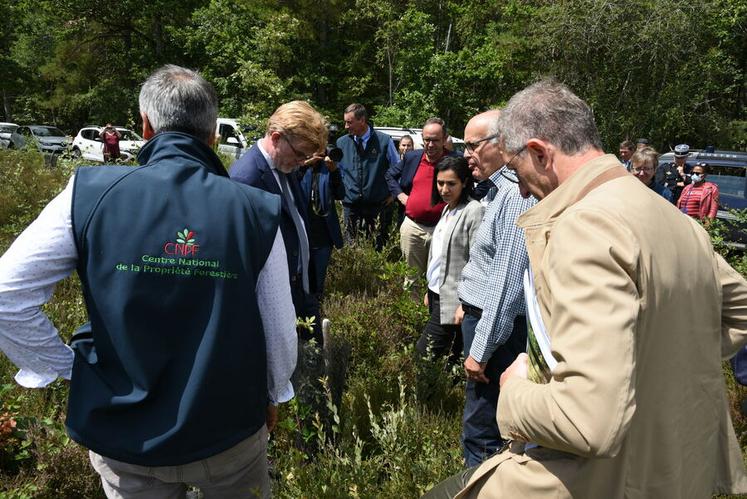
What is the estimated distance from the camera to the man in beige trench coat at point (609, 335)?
129cm

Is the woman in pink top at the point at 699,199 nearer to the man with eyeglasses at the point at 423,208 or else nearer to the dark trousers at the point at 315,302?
the man with eyeglasses at the point at 423,208

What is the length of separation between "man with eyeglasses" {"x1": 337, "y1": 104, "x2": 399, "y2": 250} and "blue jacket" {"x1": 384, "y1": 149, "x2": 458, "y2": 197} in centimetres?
12

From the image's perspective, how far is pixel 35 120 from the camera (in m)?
33.8

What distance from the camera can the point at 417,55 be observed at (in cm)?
2114

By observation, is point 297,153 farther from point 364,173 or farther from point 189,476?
point 364,173

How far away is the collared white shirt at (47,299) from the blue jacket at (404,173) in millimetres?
4672

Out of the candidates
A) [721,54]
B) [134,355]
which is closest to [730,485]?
[134,355]

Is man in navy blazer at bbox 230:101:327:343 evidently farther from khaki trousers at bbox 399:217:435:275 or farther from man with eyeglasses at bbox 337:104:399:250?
man with eyeglasses at bbox 337:104:399:250

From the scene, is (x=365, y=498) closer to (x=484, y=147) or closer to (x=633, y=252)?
(x=633, y=252)

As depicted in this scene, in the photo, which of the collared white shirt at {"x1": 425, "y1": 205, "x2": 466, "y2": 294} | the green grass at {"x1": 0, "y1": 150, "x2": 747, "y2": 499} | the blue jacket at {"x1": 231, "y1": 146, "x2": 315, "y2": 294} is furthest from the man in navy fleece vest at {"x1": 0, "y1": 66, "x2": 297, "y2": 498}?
the collared white shirt at {"x1": 425, "y1": 205, "x2": 466, "y2": 294}

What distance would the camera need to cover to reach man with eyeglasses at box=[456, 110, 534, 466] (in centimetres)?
270

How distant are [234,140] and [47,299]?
12949mm

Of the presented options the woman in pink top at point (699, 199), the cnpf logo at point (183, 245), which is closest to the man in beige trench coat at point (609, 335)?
the cnpf logo at point (183, 245)

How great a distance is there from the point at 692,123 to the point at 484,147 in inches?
737
